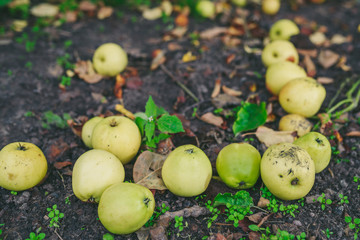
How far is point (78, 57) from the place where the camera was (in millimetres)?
4547

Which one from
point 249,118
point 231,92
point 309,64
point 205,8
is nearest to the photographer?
point 249,118

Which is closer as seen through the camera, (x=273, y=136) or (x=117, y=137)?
(x=117, y=137)

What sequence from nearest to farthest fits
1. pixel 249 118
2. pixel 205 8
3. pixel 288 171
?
pixel 288 171 < pixel 249 118 < pixel 205 8

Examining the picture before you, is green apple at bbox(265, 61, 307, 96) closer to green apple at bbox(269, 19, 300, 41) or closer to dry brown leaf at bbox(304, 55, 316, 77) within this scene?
dry brown leaf at bbox(304, 55, 316, 77)

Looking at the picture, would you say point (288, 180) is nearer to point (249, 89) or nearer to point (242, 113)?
point (242, 113)

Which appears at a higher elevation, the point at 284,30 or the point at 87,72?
the point at 284,30

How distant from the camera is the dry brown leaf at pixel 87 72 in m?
4.22

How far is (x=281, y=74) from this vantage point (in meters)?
3.83

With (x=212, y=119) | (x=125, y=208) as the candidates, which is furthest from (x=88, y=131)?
(x=212, y=119)

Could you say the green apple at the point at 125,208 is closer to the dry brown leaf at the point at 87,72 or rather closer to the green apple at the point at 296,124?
the green apple at the point at 296,124

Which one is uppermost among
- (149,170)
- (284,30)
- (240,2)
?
(240,2)

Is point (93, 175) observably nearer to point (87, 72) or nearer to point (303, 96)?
point (87, 72)

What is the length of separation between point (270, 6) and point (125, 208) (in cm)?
482

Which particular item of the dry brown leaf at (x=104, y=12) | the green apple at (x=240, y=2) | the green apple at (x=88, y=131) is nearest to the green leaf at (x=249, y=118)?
the green apple at (x=88, y=131)
